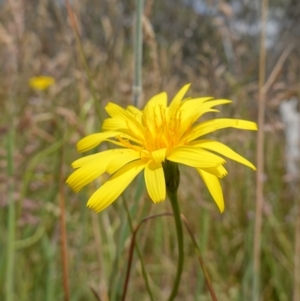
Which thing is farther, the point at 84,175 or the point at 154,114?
the point at 154,114

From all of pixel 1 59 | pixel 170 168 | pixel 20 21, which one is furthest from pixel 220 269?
pixel 1 59

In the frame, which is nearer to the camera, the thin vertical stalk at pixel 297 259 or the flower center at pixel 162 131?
the flower center at pixel 162 131

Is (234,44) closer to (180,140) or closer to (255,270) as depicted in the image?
(255,270)

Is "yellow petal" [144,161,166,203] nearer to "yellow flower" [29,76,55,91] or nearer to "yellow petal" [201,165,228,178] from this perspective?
"yellow petal" [201,165,228,178]

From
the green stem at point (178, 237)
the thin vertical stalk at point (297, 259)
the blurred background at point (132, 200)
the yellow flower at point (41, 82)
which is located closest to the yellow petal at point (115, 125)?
the green stem at point (178, 237)

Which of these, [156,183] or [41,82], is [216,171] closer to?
[156,183]

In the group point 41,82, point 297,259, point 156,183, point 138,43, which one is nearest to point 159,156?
point 156,183

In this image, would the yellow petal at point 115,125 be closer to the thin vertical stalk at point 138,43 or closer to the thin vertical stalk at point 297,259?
the thin vertical stalk at point 138,43

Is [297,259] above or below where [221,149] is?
below
